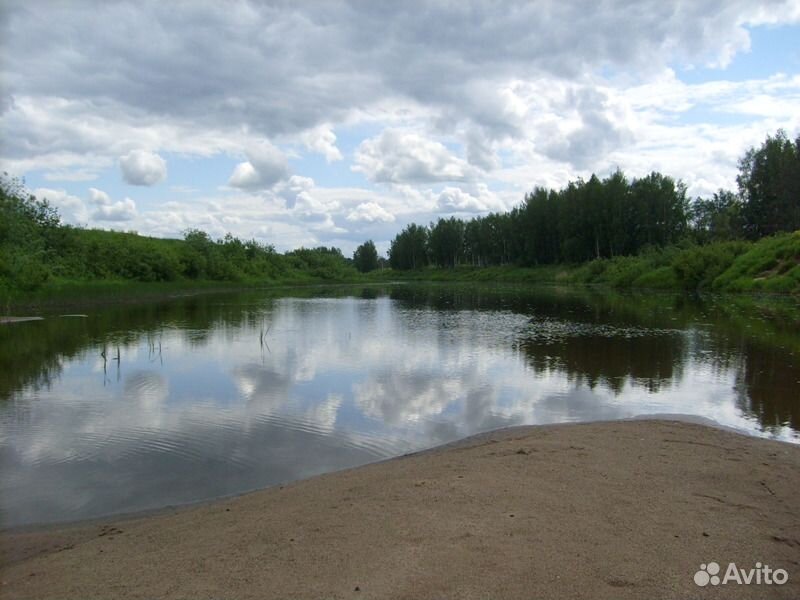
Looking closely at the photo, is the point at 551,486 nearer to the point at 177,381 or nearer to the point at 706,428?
the point at 706,428

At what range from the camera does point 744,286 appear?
48.2 metres

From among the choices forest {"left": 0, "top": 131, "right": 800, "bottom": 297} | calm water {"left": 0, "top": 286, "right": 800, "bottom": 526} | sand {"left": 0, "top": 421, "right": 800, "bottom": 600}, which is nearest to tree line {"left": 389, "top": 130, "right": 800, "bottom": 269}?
forest {"left": 0, "top": 131, "right": 800, "bottom": 297}

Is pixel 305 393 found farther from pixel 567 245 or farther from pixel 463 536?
pixel 567 245

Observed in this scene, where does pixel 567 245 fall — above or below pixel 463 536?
above

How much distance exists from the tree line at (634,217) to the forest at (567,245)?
170 mm

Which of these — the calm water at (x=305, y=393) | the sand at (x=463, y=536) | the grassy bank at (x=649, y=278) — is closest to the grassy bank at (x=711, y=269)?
the grassy bank at (x=649, y=278)

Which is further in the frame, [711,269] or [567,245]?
[567,245]

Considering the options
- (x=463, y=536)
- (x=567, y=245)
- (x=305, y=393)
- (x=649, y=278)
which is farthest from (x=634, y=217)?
(x=463, y=536)

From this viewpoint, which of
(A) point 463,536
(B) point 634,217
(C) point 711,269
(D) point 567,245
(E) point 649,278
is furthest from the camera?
(D) point 567,245

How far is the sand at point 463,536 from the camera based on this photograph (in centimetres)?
421

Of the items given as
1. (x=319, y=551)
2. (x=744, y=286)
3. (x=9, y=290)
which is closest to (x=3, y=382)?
(x=319, y=551)

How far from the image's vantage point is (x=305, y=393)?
13.4m

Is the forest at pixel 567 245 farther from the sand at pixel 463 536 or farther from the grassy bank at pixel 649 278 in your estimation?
the sand at pixel 463 536

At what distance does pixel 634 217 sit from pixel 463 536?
270 ft
